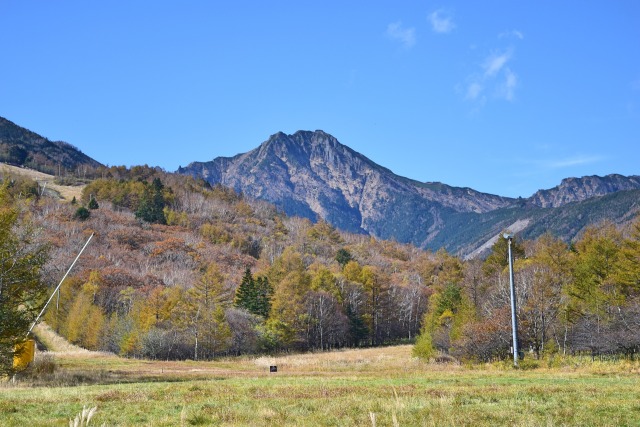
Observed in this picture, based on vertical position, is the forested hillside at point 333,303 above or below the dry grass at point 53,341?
above

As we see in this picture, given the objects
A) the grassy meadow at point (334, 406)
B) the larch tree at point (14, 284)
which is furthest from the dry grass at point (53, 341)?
the grassy meadow at point (334, 406)

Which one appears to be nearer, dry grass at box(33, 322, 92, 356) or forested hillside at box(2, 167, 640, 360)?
forested hillside at box(2, 167, 640, 360)

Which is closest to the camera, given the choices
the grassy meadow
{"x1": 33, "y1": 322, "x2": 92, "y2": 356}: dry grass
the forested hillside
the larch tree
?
the grassy meadow

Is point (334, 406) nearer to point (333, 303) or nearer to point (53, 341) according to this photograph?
point (333, 303)

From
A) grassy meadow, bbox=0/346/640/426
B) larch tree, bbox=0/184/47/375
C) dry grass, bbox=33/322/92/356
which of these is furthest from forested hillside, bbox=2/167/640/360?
grassy meadow, bbox=0/346/640/426

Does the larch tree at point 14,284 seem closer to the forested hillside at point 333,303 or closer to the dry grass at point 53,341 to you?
the forested hillside at point 333,303

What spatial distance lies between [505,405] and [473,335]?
34026mm

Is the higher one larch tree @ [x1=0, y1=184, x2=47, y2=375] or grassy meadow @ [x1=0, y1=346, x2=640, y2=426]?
larch tree @ [x1=0, y1=184, x2=47, y2=375]

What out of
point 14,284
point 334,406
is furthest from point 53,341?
point 334,406

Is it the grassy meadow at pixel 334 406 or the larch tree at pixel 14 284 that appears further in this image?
the larch tree at pixel 14 284

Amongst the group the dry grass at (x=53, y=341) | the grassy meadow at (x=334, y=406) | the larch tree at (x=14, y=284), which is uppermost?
the larch tree at (x=14, y=284)

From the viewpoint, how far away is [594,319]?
168 feet

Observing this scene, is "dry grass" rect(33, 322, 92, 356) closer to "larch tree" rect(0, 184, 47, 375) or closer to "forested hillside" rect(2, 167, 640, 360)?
"forested hillside" rect(2, 167, 640, 360)

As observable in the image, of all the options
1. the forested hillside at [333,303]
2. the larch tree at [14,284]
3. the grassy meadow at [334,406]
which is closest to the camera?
the grassy meadow at [334,406]
